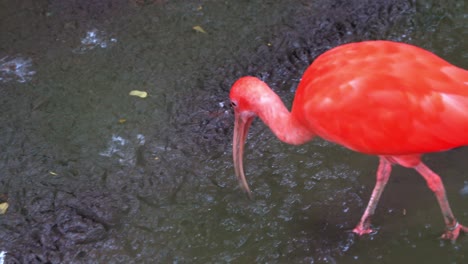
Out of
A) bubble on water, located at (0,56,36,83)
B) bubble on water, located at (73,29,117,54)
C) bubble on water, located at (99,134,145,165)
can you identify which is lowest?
bubble on water, located at (0,56,36,83)

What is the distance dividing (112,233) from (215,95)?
153 cm

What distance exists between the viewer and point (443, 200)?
341 cm

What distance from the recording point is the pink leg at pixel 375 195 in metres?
3.59

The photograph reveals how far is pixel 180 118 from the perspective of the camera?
4.62m

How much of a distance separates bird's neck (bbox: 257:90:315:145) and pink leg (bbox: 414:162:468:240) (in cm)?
68

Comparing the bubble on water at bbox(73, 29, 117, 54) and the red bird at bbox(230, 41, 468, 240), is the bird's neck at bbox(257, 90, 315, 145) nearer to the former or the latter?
the red bird at bbox(230, 41, 468, 240)

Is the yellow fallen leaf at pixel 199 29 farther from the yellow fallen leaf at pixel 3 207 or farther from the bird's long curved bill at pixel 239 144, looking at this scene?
the yellow fallen leaf at pixel 3 207

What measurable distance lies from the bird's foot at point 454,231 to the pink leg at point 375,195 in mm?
443

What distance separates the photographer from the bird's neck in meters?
3.56

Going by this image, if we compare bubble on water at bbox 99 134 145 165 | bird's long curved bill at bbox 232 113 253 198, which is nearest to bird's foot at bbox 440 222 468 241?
bird's long curved bill at bbox 232 113 253 198

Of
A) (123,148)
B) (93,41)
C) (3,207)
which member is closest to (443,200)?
(123,148)

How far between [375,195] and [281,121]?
740 mm

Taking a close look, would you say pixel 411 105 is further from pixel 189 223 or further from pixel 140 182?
pixel 140 182

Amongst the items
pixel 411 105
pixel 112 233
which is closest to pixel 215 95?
pixel 112 233
